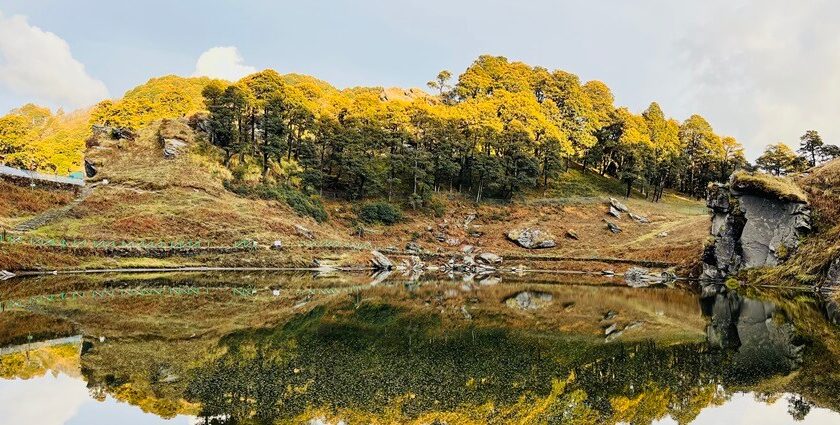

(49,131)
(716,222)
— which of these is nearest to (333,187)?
(716,222)

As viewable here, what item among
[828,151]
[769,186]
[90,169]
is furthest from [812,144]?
[90,169]

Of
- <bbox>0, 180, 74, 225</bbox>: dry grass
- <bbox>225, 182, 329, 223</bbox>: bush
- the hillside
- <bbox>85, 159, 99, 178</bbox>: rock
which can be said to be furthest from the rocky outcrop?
<bbox>85, 159, 99, 178</bbox>: rock

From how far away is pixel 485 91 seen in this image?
3334 inches

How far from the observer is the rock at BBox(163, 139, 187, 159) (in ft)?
184

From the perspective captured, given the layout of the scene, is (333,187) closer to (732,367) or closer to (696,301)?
(696,301)

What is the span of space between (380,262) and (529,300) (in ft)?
74.2

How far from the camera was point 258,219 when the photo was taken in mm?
48344

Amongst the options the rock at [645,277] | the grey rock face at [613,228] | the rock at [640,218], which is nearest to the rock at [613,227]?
the grey rock face at [613,228]

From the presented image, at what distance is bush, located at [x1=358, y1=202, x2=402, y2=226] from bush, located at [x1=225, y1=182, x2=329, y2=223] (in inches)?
182

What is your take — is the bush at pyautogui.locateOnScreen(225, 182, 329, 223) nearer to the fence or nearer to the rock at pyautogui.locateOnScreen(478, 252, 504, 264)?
the fence

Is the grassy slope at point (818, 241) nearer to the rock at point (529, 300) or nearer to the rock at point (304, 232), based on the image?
the rock at point (529, 300)

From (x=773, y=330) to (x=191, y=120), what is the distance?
61.3 meters

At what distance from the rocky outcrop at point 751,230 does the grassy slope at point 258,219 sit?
3.84 meters

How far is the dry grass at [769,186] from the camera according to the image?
4045 centimetres
